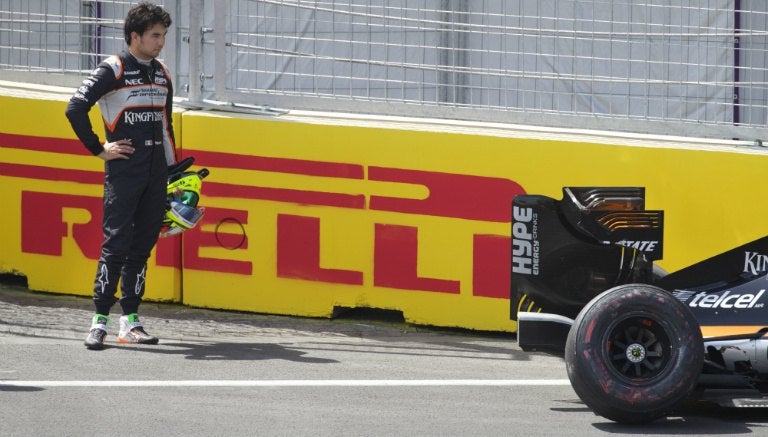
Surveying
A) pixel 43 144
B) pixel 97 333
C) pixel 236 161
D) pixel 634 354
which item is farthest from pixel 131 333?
pixel 634 354

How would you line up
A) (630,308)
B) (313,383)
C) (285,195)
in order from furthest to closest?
(285,195) → (313,383) → (630,308)

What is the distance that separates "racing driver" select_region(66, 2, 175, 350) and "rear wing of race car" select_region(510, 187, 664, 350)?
2.38 meters

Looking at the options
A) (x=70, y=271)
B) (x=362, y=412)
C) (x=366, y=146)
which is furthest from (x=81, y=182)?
(x=362, y=412)

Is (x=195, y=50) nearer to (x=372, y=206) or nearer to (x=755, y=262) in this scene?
(x=372, y=206)

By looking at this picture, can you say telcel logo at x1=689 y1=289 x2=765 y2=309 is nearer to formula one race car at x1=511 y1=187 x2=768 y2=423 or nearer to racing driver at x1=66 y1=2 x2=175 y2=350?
formula one race car at x1=511 y1=187 x2=768 y2=423

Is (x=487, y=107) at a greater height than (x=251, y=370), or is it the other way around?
(x=487, y=107)

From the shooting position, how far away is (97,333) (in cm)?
764

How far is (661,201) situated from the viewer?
806cm

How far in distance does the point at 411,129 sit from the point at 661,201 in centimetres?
158

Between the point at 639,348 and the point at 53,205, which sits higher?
the point at 53,205

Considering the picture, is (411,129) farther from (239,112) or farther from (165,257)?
(165,257)

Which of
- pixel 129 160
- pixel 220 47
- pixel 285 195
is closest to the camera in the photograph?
pixel 129 160

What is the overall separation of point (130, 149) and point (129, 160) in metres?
0.07

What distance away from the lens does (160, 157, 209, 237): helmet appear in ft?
26.3
